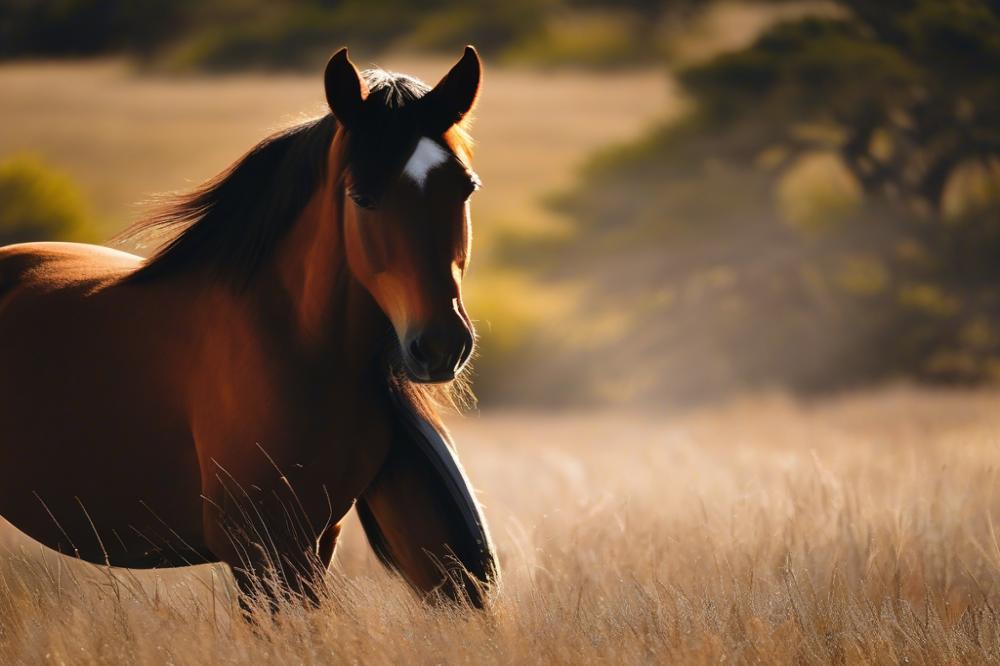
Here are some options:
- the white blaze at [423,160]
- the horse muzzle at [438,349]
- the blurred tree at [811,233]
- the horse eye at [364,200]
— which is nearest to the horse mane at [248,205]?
the white blaze at [423,160]

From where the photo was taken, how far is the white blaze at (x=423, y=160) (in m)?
3.26

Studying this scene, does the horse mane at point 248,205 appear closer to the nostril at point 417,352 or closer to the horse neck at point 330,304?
the horse neck at point 330,304

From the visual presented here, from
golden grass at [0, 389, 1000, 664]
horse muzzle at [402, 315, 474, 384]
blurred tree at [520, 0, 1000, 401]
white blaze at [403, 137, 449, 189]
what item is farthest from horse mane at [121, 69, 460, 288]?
blurred tree at [520, 0, 1000, 401]

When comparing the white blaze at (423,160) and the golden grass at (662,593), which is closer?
the white blaze at (423,160)

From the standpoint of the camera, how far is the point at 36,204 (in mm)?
24422

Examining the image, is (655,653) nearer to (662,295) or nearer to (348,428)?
(348,428)

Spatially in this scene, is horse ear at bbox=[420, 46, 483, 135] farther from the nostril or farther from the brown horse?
the nostril

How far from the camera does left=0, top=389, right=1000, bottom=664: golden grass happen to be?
11.4 ft

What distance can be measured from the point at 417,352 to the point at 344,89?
2.42 feet

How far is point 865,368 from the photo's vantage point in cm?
2322

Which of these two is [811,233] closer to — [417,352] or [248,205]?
[248,205]

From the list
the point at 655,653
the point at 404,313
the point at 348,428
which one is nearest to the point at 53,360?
the point at 348,428

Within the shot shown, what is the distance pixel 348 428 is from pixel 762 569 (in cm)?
181

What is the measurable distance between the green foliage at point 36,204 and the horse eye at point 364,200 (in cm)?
2158
